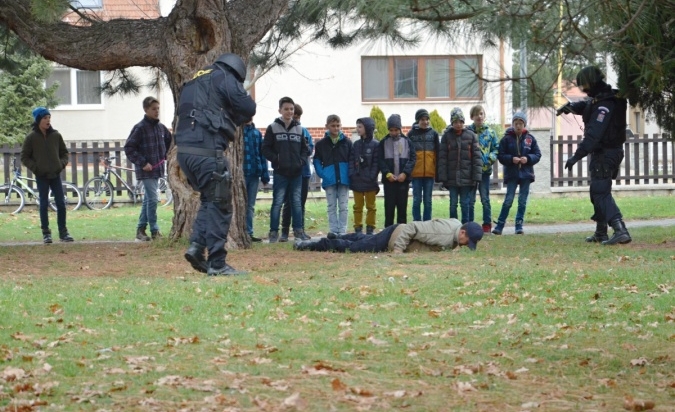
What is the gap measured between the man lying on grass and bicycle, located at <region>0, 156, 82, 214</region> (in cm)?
1193

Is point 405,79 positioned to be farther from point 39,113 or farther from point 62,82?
point 39,113

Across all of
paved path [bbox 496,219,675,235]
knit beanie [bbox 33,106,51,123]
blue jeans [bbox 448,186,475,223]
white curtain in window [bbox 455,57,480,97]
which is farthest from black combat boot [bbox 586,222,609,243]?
knit beanie [bbox 33,106,51,123]

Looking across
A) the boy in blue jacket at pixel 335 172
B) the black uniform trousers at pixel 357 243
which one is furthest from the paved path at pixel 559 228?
the black uniform trousers at pixel 357 243

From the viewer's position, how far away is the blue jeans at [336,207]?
52.8ft

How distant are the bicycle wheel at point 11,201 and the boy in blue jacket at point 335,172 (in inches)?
392

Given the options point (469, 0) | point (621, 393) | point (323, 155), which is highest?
point (469, 0)

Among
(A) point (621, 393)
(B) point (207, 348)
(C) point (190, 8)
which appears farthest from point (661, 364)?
(C) point (190, 8)

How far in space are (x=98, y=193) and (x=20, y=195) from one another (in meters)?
2.01

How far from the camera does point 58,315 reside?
26.9ft

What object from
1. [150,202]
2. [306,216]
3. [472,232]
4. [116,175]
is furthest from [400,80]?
[472,232]

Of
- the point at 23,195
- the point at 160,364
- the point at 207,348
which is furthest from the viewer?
the point at 23,195

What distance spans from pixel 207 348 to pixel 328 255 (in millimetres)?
6264

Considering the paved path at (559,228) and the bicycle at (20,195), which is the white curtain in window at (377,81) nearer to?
the bicycle at (20,195)

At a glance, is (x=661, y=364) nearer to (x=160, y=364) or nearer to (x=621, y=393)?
(x=621, y=393)
